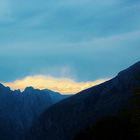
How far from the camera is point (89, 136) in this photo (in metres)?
98.2

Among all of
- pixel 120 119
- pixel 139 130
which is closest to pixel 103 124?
pixel 120 119

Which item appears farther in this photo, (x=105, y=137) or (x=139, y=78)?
(x=105, y=137)

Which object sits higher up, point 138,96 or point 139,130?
point 138,96

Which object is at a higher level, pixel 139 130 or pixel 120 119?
pixel 120 119

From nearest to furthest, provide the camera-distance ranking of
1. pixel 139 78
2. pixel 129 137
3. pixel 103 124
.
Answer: pixel 139 78 < pixel 129 137 < pixel 103 124

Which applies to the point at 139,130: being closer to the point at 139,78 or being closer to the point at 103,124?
the point at 139,78

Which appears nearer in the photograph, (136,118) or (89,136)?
(136,118)

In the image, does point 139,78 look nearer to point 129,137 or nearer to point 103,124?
point 129,137

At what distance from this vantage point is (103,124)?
101m

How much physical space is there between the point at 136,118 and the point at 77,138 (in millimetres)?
38252

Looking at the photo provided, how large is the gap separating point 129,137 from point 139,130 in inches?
1051

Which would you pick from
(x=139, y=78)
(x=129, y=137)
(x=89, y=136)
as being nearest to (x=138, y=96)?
(x=139, y=78)

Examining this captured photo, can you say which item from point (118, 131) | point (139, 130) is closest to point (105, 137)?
point (118, 131)

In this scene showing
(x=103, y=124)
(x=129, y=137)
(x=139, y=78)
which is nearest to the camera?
(x=139, y=78)
